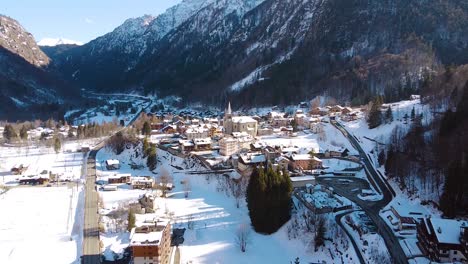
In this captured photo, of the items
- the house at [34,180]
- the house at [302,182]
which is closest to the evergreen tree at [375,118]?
the house at [302,182]

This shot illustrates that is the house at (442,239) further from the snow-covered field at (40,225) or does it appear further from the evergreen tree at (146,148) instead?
the evergreen tree at (146,148)

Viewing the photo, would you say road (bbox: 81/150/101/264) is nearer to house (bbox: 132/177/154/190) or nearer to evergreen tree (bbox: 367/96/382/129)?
house (bbox: 132/177/154/190)

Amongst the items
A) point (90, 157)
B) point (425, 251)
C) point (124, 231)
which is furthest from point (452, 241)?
point (90, 157)

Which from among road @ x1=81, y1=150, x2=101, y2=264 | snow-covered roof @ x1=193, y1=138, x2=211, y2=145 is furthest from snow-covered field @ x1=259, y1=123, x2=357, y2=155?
road @ x1=81, y1=150, x2=101, y2=264

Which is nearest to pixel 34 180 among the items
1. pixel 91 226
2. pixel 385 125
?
pixel 91 226

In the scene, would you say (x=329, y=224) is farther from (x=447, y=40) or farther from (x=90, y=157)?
(x=447, y=40)
